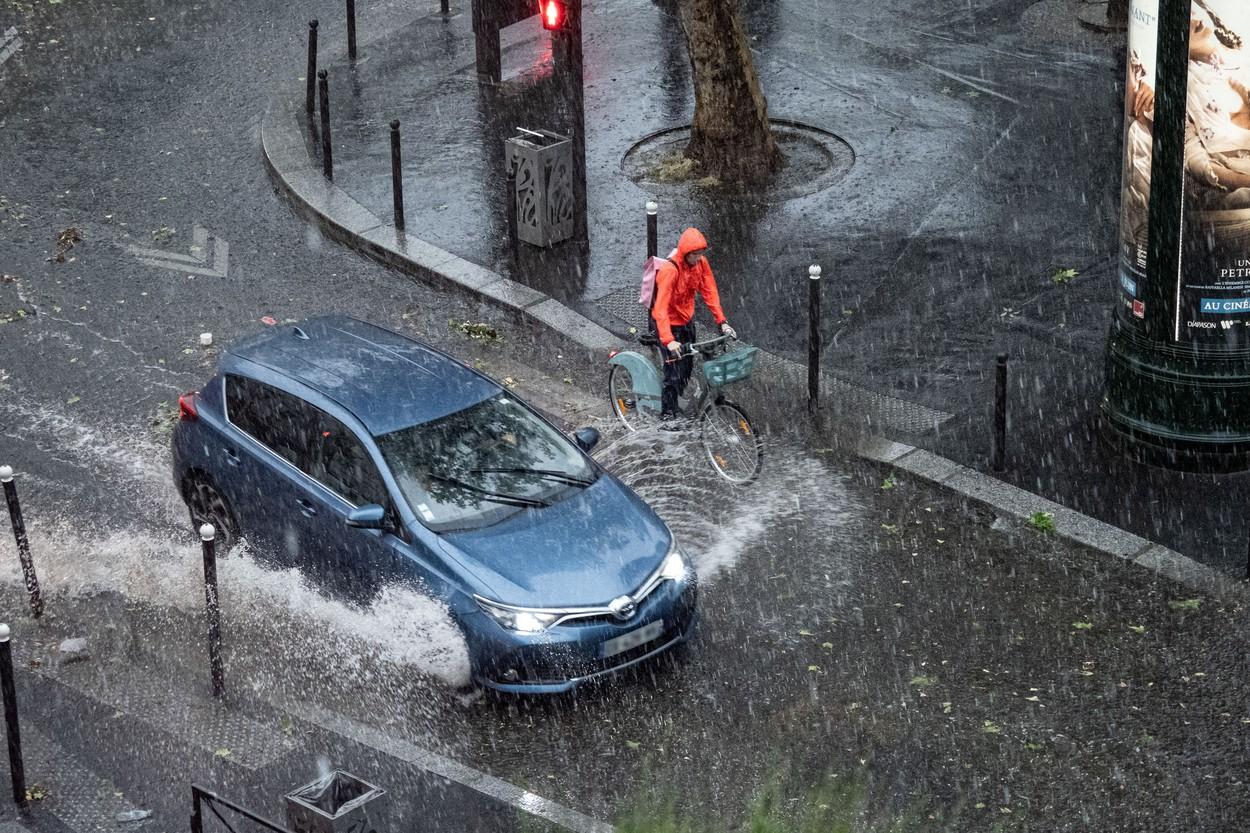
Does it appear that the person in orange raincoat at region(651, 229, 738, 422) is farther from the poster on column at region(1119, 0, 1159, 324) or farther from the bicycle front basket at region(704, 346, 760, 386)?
the poster on column at region(1119, 0, 1159, 324)

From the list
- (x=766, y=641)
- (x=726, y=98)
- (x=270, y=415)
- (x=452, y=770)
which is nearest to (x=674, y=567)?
(x=766, y=641)

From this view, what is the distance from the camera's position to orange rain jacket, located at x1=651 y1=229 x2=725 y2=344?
12.2m

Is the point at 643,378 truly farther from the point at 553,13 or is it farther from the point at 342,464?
the point at 553,13

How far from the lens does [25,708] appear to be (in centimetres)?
966

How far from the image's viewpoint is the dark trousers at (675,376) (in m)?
12.6

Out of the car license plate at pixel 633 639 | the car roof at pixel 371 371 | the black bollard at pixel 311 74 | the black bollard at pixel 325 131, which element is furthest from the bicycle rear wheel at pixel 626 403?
the black bollard at pixel 311 74

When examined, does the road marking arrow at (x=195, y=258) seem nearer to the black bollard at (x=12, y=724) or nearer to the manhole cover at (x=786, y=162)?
the manhole cover at (x=786, y=162)

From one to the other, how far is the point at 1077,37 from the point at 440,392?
13.0 metres

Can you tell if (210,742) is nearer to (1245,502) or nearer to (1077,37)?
(1245,502)

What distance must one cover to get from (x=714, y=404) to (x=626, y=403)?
1.07 metres

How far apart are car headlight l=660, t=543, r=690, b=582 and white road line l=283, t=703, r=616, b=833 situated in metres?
1.60

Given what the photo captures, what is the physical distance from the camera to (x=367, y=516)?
9742 mm

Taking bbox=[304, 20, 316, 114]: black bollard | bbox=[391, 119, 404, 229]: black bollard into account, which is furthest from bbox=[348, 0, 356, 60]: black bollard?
bbox=[391, 119, 404, 229]: black bollard

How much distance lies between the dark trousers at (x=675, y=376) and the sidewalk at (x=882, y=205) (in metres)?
1.30
